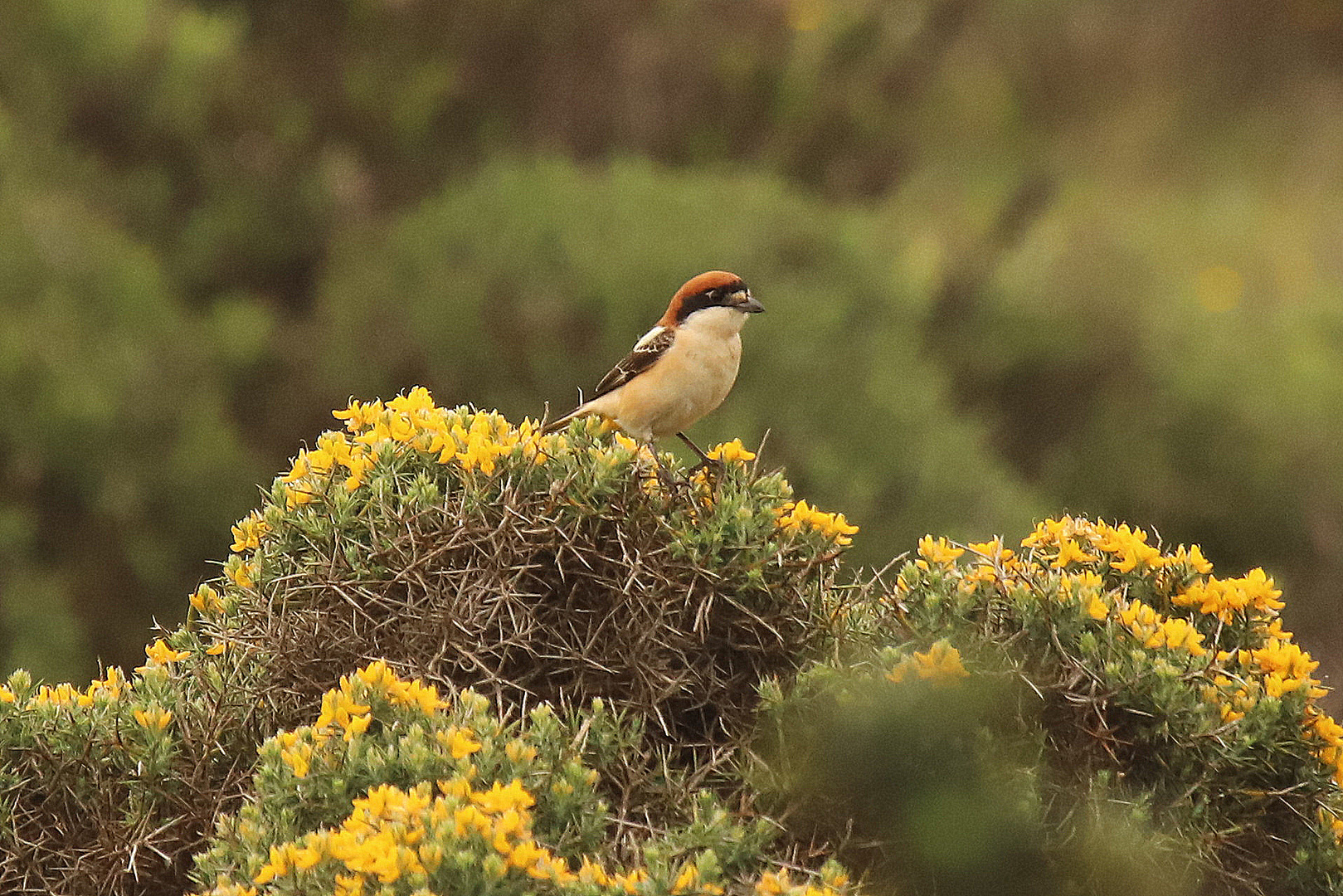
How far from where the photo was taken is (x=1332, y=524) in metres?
10.9

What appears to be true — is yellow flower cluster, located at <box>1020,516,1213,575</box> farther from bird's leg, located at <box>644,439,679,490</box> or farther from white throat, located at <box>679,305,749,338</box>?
white throat, located at <box>679,305,749,338</box>

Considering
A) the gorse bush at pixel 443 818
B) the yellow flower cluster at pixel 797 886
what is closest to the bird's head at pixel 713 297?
the gorse bush at pixel 443 818

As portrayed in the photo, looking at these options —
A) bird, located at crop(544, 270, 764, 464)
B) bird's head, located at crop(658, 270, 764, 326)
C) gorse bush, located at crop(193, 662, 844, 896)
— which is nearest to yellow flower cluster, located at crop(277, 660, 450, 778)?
gorse bush, located at crop(193, 662, 844, 896)

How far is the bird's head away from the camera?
508 centimetres

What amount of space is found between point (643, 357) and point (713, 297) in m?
0.27

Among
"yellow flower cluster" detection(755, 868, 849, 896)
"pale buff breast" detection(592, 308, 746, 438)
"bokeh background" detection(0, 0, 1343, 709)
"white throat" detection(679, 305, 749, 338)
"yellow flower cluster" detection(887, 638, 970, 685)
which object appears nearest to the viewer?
"yellow flower cluster" detection(755, 868, 849, 896)

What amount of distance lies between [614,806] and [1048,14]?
1812cm

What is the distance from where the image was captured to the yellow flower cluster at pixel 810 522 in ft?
11.4

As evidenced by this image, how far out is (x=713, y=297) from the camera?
5094 mm

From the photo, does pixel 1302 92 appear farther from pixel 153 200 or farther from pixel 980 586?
pixel 980 586

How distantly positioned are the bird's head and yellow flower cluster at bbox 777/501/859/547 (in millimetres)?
1642

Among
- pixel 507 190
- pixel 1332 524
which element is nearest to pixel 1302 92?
pixel 1332 524

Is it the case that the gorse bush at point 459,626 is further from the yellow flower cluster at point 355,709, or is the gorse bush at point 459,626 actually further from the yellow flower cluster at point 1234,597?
the yellow flower cluster at point 1234,597

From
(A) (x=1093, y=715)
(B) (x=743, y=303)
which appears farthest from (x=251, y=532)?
(B) (x=743, y=303)
